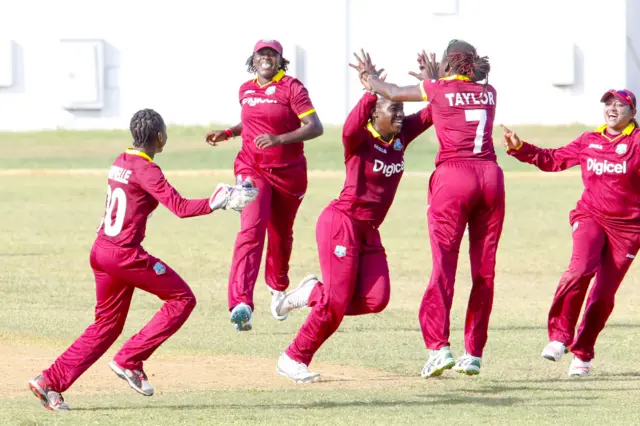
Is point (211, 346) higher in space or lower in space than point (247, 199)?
lower

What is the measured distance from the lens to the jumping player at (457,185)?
10289mm

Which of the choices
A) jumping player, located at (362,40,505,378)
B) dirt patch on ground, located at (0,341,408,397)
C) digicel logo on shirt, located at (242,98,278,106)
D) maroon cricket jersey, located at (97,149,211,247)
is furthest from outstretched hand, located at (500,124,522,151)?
maroon cricket jersey, located at (97,149,211,247)


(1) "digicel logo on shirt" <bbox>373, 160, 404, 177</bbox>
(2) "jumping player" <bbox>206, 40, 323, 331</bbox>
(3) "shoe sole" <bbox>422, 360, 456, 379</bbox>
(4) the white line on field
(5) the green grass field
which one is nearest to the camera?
(5) the green grass field

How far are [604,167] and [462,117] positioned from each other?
1.28 metres

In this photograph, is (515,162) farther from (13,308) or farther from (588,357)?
(588,357)

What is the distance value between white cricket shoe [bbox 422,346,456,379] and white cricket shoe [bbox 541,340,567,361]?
3.62 ft

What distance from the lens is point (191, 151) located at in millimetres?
41406

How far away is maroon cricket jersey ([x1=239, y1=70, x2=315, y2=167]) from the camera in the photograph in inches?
478

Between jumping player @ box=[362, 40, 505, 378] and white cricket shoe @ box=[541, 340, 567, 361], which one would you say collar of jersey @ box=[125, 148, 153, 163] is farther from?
white cricket shoe @ box=[541, 340, 567, 361]

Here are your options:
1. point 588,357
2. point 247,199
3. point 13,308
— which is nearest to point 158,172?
point 247,199

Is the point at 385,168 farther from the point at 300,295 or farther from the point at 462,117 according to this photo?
the point at 300,295

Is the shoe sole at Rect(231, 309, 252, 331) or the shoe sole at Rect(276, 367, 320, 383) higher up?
the shoe sole at Rect(231, 309, 252, 331)

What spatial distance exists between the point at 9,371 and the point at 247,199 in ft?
11.5

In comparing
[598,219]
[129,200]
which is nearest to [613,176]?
[598,219]
